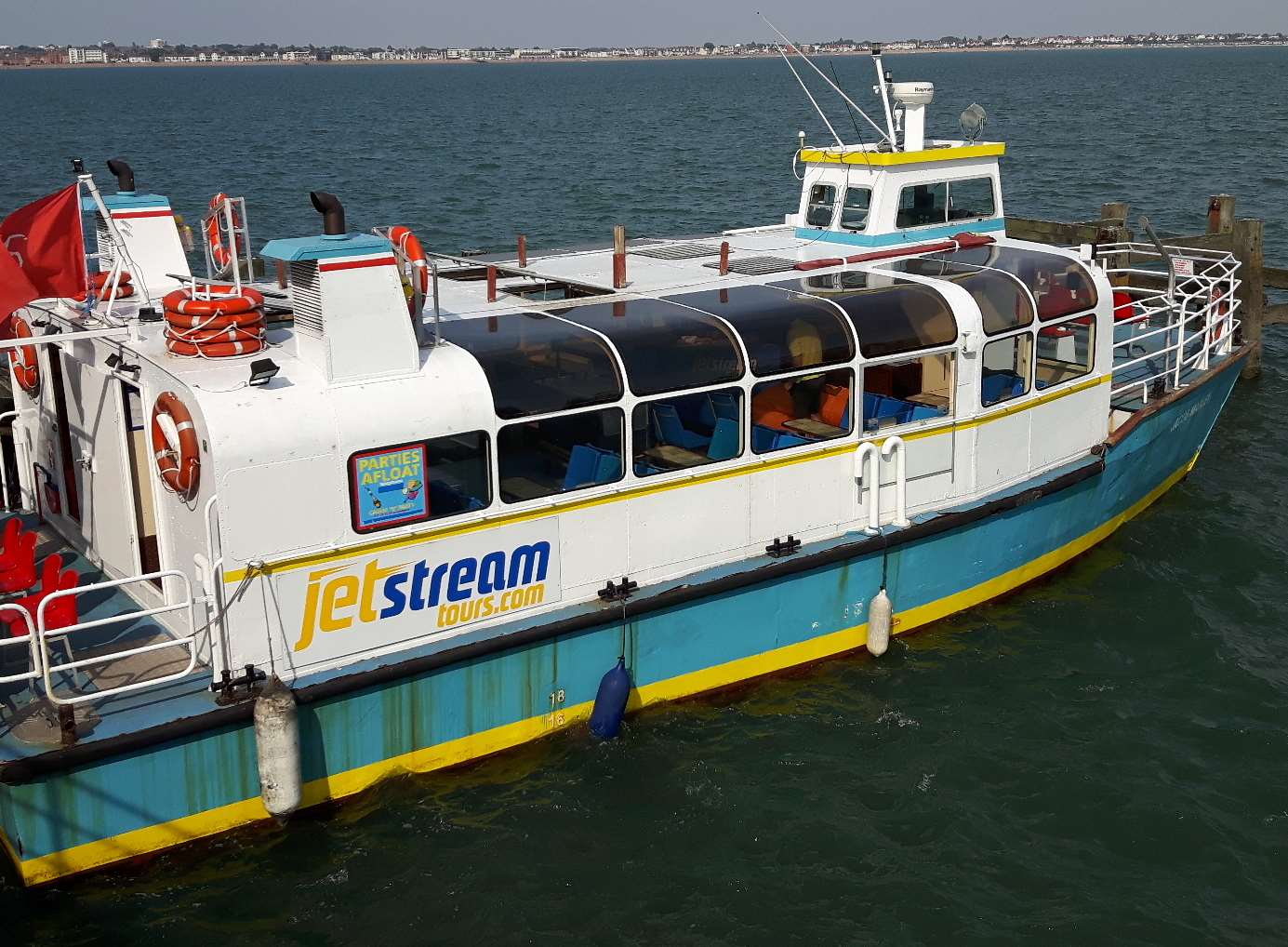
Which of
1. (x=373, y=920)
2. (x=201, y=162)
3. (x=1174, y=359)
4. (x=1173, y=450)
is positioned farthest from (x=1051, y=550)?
(x=201, y=162)

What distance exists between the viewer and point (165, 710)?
830 centimetres

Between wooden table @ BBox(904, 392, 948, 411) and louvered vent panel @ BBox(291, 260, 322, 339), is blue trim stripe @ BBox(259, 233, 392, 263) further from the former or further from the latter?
wooden table @ BBox(904, 392, 948, 411)

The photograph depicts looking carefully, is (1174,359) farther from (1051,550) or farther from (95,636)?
(95,636)

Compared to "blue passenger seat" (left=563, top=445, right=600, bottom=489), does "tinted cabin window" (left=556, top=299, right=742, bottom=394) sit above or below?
above

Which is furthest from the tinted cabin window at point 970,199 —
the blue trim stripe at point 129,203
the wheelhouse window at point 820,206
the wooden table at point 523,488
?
the blue trim stripe at point 129,203

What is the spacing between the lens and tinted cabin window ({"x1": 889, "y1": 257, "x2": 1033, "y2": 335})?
37.9 ft

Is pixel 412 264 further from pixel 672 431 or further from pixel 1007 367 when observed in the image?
pixel 1007 367

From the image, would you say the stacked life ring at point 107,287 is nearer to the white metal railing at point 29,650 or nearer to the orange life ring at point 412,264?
the orange life ring at point 412,264

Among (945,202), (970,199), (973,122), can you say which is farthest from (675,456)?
(973,122)

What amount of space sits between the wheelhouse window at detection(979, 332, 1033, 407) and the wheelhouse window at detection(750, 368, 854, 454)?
1.60 m

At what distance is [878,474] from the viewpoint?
10.9 metres

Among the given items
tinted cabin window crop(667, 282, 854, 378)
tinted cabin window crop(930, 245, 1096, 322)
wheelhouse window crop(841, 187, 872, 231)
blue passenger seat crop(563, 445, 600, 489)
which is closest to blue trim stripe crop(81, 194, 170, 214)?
blue passenger seat crop(563, 445, 600, 489)

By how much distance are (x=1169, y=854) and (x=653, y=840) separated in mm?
3525

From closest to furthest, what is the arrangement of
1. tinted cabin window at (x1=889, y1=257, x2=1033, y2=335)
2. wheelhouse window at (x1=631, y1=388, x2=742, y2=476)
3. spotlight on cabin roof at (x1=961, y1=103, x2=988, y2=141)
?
1. wheelhouse window at (x1=631, y1=388, x2=742, y2=476)
2. tinted cabin window at (x1=889, y1=257, x2=1033, y2=335)
3. spotlight on cabin roof at (x1=961, y1=103, x2=988, y2=141)
